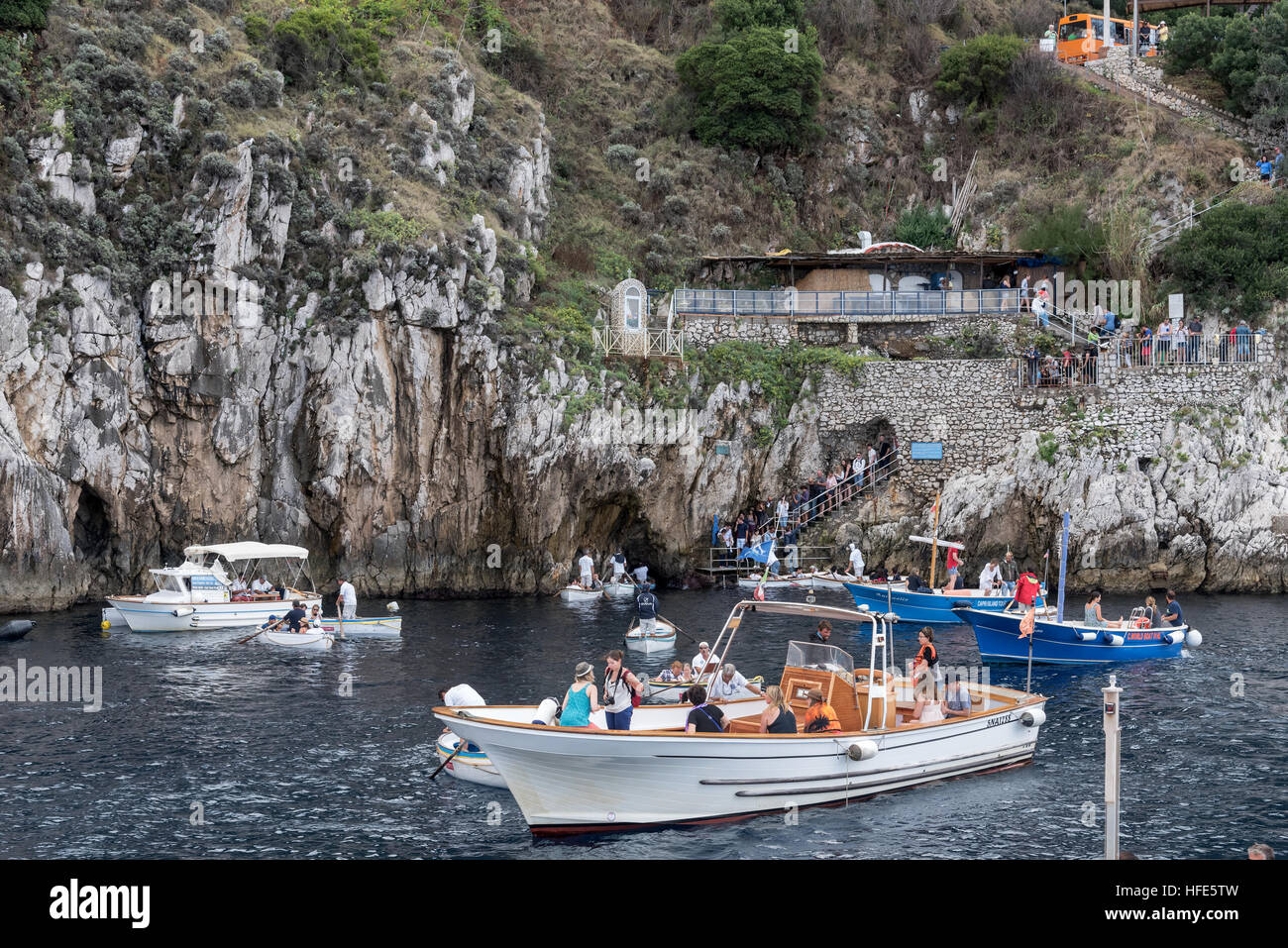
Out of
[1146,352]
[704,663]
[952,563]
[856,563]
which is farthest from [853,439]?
[704,663]

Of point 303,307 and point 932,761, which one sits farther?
point 303,307

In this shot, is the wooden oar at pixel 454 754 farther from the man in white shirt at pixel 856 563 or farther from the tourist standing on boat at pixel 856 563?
the man in white shirt at pixel 856 563

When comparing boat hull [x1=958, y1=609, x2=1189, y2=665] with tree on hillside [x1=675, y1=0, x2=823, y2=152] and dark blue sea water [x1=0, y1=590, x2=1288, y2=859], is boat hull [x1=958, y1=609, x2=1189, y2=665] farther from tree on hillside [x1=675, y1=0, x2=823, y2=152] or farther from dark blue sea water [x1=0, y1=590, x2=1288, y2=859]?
tree on hillside [x1=675, y1=0, x2=823, y2=152]

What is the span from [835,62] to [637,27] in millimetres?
11724

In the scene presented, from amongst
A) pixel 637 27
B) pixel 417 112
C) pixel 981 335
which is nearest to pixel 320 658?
pixel 417 112

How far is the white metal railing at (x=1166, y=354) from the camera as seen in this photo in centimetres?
4703

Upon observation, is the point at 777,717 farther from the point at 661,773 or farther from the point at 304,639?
the point at 304,639

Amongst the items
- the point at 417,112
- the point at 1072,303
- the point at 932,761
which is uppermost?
the point at 417,112

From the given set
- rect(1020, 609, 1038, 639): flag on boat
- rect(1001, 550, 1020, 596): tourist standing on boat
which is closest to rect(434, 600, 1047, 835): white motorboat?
rect(1020, 609, 1038, 639): flag on boat

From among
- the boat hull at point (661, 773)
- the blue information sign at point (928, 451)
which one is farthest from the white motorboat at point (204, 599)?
the blue information sign at point (928, 451)

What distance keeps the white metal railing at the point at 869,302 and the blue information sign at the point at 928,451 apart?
6.84 meters

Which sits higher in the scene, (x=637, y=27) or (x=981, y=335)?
(x=637, y=27)

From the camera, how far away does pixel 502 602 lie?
140ft
